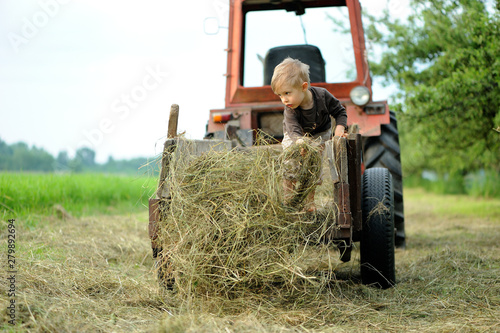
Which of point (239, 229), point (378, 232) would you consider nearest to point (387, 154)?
point (378, 232)

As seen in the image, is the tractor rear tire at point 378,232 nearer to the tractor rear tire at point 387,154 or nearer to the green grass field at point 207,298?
the green grass field at point 207,298

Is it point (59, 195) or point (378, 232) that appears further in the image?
point (59, 195)

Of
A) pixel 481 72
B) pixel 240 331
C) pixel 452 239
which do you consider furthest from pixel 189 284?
pixel 481 72

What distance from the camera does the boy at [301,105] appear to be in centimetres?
295

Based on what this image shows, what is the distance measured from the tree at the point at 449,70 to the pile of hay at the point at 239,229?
284 cm

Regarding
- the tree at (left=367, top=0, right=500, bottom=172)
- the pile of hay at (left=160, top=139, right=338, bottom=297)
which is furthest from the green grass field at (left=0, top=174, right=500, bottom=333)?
the tree at (left=367, top=0, right=500, bottom=172)

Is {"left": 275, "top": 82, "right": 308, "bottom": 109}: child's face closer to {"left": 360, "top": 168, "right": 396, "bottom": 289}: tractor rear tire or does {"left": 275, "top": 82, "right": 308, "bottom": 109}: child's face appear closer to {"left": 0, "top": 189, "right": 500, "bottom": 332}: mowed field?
{"left": 360, "top": 168, "right": 396, "bottom": 289}: tractor rear tire

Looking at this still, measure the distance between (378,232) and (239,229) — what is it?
3.19 feet

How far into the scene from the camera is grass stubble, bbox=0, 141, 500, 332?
7.30 feet

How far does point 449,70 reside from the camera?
21.3ft

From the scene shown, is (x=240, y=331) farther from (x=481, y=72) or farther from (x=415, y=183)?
(x=415, y=183)

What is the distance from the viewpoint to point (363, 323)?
92.0 inches

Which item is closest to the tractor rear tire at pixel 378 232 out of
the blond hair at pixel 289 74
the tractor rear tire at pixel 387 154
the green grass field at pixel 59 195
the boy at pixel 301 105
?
the boy at pixel 301 105

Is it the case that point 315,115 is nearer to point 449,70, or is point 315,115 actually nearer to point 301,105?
point 301,105
